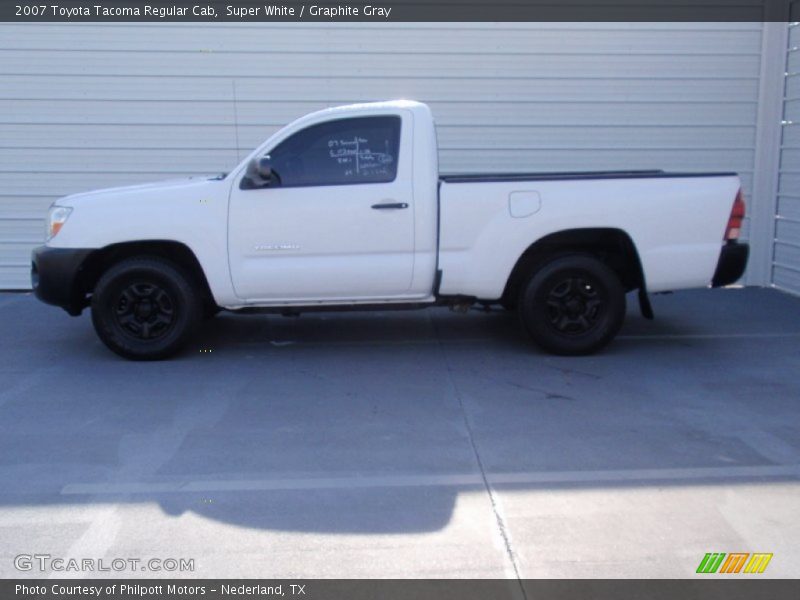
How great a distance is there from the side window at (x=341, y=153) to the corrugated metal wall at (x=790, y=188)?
5160 mm

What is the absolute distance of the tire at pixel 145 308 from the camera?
7.32 meters

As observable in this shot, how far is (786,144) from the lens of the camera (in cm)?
1037

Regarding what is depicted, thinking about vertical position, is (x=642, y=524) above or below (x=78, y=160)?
below

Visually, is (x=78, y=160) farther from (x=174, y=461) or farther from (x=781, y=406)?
(x=781, y=406)

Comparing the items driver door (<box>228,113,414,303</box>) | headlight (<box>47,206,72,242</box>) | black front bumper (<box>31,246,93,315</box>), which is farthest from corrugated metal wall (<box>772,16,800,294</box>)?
headlight (<box>47,206,72,242</box>)

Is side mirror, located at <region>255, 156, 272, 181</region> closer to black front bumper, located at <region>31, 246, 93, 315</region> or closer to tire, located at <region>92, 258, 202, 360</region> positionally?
tire, located at <region>92, 258, 202, 360</region>

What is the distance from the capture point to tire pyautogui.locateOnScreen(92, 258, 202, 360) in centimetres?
732

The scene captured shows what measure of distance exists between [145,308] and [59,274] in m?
0.70

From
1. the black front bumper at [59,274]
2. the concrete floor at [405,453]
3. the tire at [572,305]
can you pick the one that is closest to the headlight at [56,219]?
the black front bumper at [59,274]

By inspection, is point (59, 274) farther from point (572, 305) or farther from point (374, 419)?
point (572, 305)

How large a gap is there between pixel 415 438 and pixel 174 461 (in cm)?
142

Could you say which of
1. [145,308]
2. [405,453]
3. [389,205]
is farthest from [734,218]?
[145,308]
